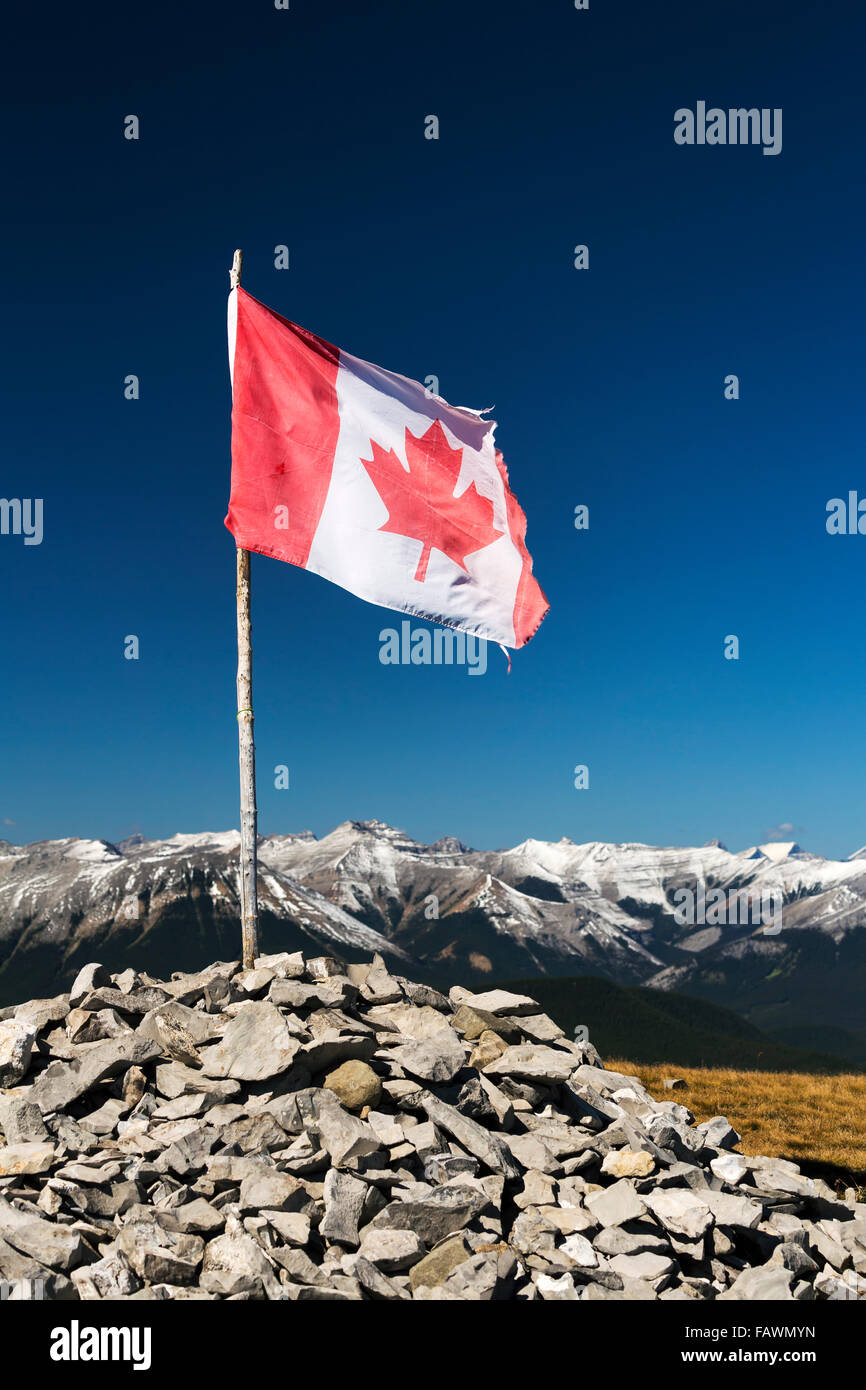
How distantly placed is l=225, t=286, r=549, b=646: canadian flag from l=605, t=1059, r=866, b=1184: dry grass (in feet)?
57.0

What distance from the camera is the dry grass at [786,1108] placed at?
24.6 metres

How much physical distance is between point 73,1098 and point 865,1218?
52.0 ft

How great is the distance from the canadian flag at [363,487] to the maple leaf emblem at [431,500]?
1.3 inches

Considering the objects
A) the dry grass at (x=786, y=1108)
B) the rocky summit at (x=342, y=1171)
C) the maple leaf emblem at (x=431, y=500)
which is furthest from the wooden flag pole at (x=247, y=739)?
the dry grass at (x=786, y=1108)

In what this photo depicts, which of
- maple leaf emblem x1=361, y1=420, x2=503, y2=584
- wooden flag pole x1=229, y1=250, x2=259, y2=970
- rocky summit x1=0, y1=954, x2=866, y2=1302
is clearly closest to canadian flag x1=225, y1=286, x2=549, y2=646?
maple leaf emblem x1=361, y1=420, x2=503, y2=584

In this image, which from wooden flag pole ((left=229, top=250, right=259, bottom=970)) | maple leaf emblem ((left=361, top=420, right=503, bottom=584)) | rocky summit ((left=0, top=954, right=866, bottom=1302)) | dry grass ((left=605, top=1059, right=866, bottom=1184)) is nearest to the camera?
rocky summit ((left=0, top=954, right=866, bottom=1302))

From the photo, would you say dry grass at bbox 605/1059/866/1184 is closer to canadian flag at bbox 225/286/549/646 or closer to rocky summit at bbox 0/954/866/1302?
rocky summit at bbox 0/954/866/1302

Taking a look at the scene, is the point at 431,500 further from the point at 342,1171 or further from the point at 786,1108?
the point at 786,1108

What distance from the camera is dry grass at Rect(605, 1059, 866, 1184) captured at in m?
24.6

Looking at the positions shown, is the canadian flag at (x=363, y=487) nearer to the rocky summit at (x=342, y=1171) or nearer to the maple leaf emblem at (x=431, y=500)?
the maple leaf emblem at (x=431, y=500)

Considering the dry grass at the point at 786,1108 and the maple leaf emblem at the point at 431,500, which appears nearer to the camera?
the maple leaf emblem at the point at 431,500

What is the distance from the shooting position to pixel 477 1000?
20.3 metres
